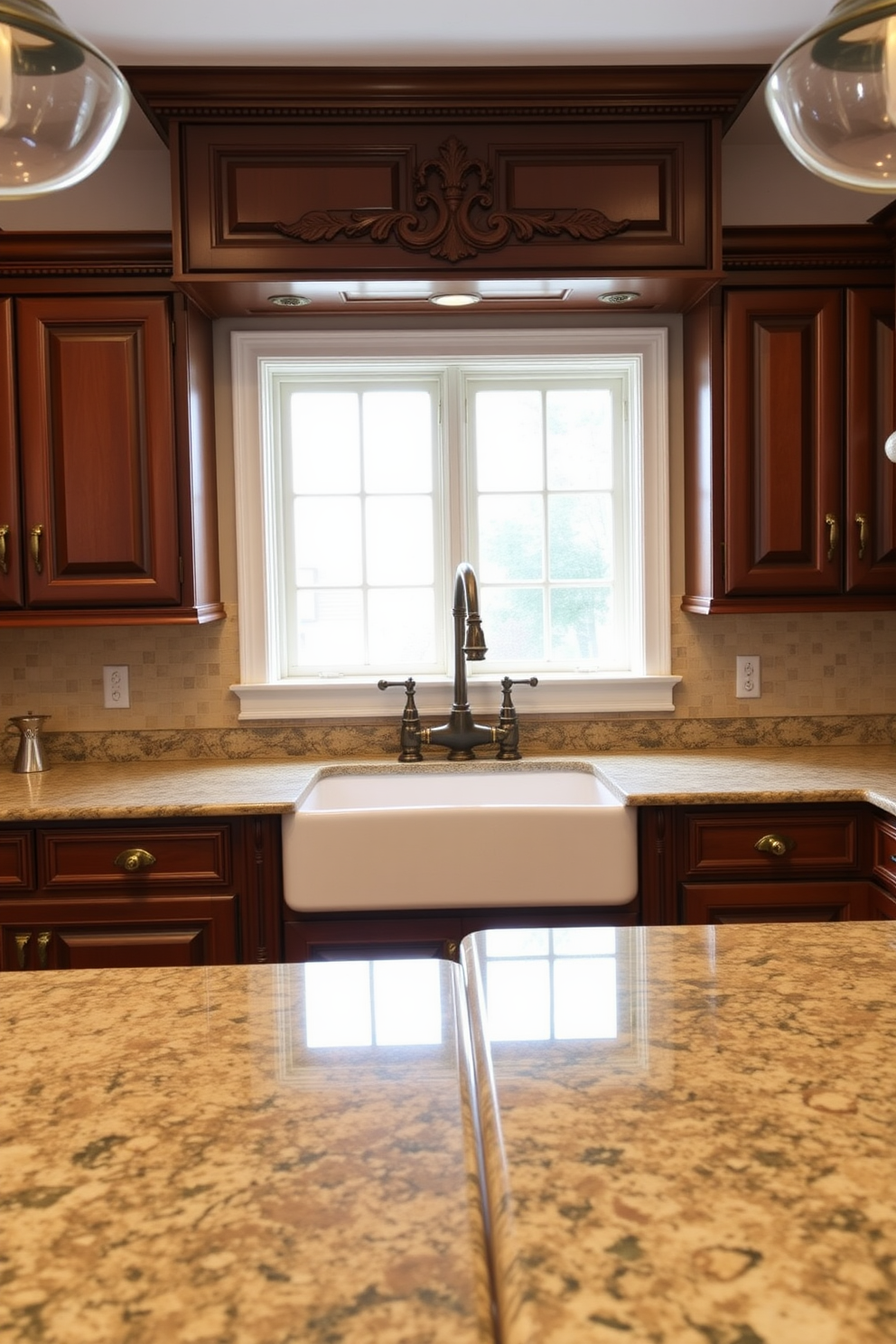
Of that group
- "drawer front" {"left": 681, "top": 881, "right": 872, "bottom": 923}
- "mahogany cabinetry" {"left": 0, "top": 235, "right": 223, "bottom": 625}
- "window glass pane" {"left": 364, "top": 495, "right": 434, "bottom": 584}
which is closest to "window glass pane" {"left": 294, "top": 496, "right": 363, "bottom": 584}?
"window glass pane" {"left": 364, "top": 495, "right": 434, "bottom": 584}

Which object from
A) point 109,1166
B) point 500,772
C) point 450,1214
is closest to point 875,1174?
point 450,1214

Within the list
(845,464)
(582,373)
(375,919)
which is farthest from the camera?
(582,373)

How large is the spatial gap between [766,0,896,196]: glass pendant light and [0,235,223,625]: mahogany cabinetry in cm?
192

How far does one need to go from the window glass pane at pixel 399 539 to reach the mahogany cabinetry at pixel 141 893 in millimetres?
1003

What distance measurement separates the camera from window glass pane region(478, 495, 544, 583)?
3195mm

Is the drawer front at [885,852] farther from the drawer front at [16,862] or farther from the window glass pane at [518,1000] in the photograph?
the drawer front at [16,862]

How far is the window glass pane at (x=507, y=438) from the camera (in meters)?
3.18

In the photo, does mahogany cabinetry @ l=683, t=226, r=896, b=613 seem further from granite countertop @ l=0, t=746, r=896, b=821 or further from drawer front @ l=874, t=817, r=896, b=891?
drawer front @ l=874, t=817, r=896, b=891

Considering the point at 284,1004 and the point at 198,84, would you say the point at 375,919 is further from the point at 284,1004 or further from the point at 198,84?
the point at 198,84

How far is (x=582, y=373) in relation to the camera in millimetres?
3172

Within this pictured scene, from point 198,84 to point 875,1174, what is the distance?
8.45 ft

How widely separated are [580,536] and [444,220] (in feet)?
3.32

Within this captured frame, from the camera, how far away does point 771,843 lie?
8.21 feet

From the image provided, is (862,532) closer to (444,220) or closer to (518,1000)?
(444,220)
